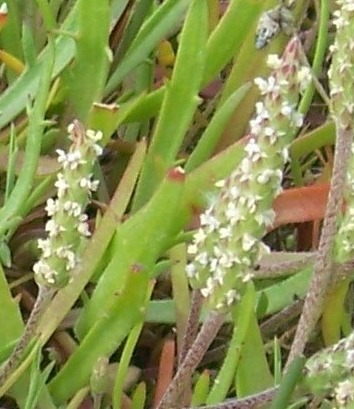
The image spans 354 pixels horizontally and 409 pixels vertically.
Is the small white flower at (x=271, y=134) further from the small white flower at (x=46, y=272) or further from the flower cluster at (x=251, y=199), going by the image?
the small white flower at (x=46, y=272)

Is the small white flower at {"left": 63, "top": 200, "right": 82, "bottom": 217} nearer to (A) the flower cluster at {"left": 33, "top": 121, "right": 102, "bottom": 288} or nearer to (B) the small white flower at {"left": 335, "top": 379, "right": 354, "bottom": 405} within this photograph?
(A) the flower cluster at {"left": 33, "top": 121, "right": 102, "bottom": 288}

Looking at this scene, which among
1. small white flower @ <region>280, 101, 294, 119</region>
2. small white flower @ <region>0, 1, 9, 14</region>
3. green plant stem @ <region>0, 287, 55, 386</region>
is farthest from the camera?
small white flower @ <region>0, 1, 9, 14</region>

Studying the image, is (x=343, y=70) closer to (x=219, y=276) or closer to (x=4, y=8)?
(x=219, y=276)

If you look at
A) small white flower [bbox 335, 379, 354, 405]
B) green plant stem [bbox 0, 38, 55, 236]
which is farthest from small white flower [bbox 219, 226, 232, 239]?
green plant stem [bbox 0, 38, 55, 236]

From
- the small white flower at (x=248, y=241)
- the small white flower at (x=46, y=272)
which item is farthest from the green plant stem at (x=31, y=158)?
the small white flower at (x=248, y=241)

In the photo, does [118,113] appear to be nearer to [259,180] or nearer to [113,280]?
[113,280]

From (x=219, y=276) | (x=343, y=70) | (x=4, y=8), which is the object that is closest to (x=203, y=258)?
(x=219, y=276)

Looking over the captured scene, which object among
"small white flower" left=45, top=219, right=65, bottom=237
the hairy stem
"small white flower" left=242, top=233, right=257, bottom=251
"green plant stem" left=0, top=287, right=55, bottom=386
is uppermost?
"small white flower" left=45, top=219, right=65, bottom=237
